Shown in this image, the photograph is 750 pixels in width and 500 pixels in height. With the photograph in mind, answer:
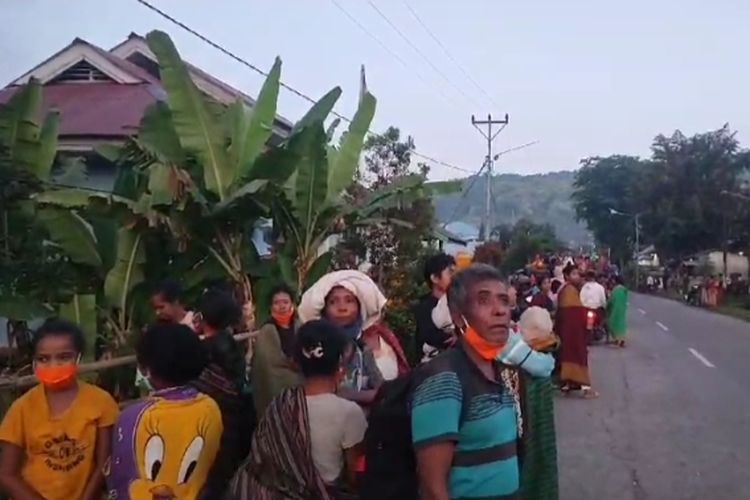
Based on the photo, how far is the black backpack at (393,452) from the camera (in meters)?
3.60

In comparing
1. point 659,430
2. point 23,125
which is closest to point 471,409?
point 23,125

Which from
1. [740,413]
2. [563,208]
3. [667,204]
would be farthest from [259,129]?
[563,208]

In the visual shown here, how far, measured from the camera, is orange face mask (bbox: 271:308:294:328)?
240 inches

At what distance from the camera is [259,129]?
33.3ft

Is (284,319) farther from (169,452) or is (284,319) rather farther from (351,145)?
(351,145)

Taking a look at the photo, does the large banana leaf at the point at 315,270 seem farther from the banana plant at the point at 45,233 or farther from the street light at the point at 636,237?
the street light at the point at 636,237

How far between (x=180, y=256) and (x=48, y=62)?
8.67 metres

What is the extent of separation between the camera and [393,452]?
363 cm

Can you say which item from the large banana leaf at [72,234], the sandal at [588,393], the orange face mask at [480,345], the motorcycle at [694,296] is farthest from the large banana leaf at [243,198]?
the motorcycle at [694,296]

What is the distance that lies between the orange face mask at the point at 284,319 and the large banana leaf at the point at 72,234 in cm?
330

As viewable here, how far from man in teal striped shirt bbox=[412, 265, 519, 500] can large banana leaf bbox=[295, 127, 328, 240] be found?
252 inches

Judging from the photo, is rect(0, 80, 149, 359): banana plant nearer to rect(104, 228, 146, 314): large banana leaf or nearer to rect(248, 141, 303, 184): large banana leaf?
rect(104, 228, 146, 314): large banana leaf

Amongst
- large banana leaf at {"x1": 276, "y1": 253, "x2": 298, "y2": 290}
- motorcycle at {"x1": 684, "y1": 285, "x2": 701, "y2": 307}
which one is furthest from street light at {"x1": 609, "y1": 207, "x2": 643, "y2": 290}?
large banana leaf at {"x1": 276, "y1": 253, "x2": 298, "y2": 290}

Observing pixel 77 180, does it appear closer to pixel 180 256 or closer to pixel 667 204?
pixel 180 256
